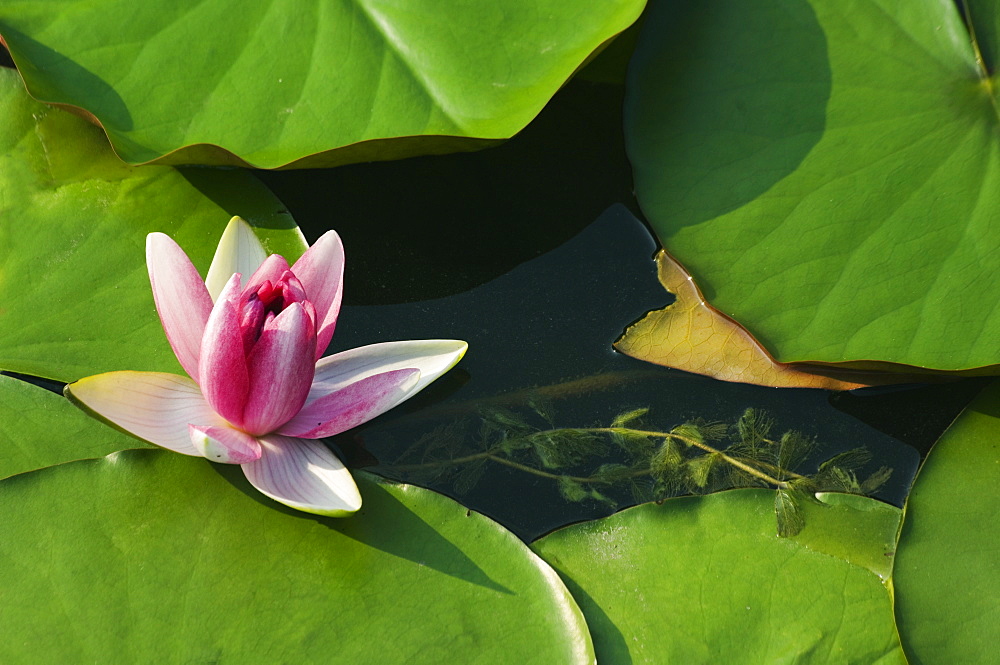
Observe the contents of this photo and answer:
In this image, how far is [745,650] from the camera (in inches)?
60.9

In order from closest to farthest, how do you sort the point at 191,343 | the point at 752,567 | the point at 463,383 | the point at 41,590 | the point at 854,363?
the point at 41,590 → the point at 191,343 → the point at 752,567 → the point at 854,363 → the point at 463,383

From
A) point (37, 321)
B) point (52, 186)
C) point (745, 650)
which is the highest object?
point (52, 186)

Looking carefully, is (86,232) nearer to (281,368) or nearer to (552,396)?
(281,368)

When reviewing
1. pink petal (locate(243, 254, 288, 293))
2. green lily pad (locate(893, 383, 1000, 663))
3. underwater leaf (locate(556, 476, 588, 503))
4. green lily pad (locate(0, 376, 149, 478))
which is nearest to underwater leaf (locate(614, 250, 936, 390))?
green lily pad (locate(893, 383, 1000, 663))

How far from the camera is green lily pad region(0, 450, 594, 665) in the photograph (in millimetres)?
1411

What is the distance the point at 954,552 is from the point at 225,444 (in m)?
1.59

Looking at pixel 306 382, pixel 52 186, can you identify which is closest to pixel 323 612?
pixel 306 382

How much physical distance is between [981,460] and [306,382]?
5.17ft

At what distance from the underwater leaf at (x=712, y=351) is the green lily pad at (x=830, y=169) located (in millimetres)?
122

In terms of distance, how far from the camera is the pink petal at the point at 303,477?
1.48m

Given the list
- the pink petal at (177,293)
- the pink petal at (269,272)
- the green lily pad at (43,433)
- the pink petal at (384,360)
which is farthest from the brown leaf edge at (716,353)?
the green lily pad at (43,433)

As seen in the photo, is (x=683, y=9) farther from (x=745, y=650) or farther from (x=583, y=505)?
(x=745, y=650)

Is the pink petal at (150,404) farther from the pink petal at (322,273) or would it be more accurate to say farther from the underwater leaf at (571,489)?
the underwater leaf at (571,489)

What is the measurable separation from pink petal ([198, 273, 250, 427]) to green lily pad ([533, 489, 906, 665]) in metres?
0.74
